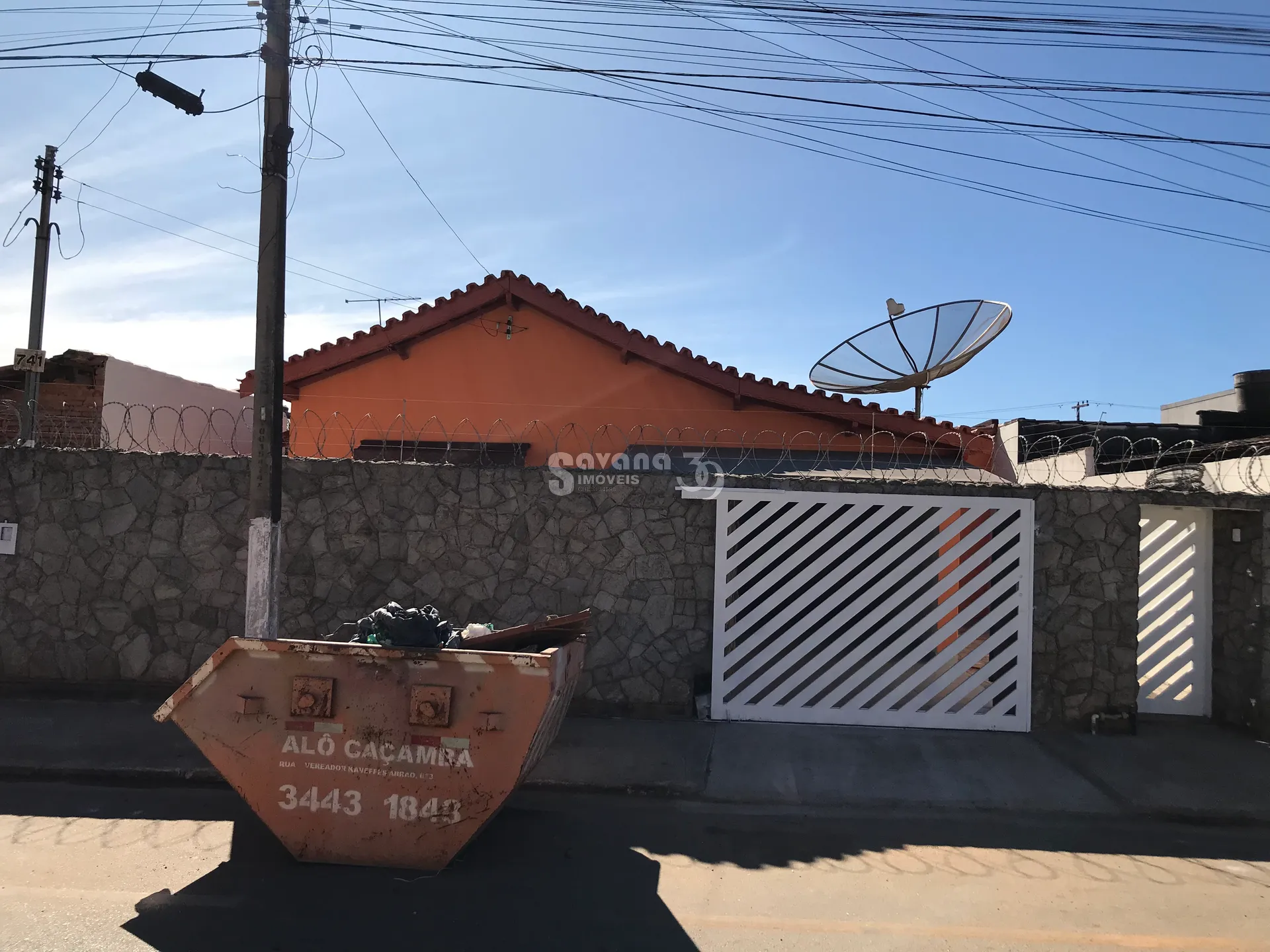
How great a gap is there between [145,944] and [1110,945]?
4600 mm

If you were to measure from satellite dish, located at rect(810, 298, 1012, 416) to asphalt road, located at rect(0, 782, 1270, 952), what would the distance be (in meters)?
6.43

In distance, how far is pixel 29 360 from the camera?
1137 centimetres

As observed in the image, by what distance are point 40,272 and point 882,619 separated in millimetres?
13959

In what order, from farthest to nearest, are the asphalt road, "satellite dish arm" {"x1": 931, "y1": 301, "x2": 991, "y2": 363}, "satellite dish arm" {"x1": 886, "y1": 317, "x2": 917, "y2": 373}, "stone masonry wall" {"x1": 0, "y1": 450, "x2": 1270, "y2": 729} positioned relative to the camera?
"satellite dish arm" {"x1": 886, "y1": 317, "x2": 917, "y2": 373}
"satellite dish arm" {"x1": 931, "y1": 301, "x2": 991, "y2": 363}
"stone masonry wall" {"x1": 0, "y1": 450, "x2": 1270, "y2": 729}
the asphalt road

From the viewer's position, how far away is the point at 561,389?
12.1m

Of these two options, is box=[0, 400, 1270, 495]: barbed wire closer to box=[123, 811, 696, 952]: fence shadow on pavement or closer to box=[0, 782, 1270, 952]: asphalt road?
box=[0, 782, 1270, 952]: asphalt road

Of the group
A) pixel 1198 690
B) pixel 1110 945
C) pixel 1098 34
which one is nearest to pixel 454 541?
pixel 1110 945

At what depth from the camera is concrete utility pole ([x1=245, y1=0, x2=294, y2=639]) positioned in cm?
647

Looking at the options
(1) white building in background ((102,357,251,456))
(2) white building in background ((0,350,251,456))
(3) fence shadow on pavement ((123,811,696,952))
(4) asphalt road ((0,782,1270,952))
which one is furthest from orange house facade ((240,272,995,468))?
(3) fence shadow on pavement ((123,811,696,952))

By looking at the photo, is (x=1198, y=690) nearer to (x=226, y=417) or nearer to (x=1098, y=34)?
(x=1098, y=34)

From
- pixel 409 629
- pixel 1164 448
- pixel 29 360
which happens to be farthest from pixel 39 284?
pixel 1164 448

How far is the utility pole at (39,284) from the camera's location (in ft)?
37.3

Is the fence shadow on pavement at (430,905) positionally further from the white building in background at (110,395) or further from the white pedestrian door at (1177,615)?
the white building in background at (110,395)

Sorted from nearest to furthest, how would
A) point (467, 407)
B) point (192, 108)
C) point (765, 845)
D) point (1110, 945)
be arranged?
1. point (1110, 945)
2. point (765, 845)
3. point (192, 108)
4. point (467, 407)
